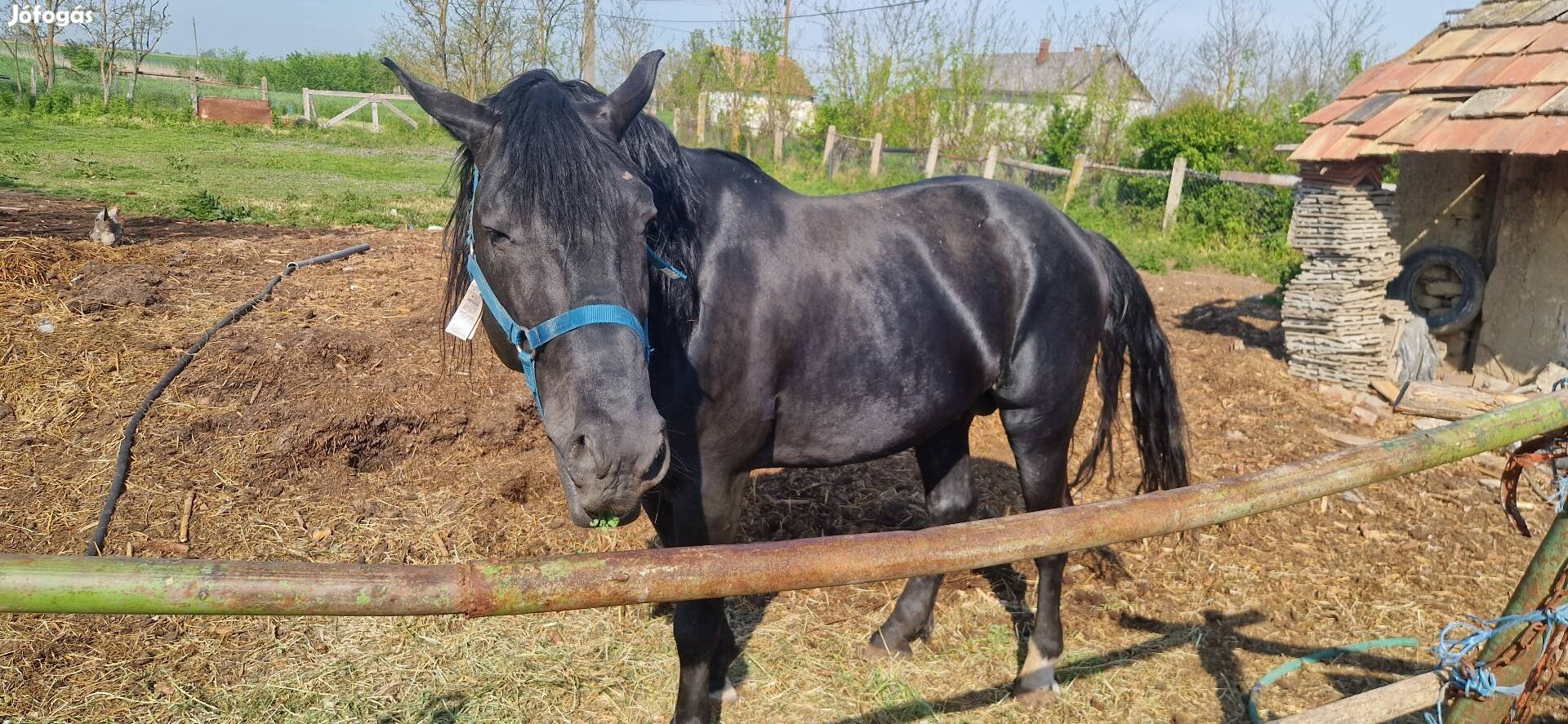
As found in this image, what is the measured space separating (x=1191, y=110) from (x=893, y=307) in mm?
15955

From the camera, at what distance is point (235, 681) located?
336 cm

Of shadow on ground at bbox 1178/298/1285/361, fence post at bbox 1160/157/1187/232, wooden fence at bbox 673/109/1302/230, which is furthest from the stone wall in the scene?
fence post at bbox 1160/157/1187/232

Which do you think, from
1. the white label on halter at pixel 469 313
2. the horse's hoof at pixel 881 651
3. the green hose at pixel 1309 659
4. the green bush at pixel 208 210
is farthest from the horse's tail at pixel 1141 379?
the green bush at pixel 208 210

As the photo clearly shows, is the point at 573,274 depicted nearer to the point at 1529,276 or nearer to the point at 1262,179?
the point at 1529,276

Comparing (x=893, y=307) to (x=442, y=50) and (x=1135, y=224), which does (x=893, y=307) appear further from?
(x=1135, y=224)

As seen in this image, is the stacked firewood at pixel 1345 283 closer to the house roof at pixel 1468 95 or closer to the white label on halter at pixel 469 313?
the house roof at pixel 1468 95

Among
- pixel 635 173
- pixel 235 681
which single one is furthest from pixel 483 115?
pixel 235 681

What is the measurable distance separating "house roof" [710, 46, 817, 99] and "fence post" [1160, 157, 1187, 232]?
11578 mm

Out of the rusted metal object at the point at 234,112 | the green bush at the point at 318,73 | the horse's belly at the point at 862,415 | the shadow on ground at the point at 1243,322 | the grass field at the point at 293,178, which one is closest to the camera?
the horse's belly at the point at 862,415

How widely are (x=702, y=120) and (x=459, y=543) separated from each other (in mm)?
20695

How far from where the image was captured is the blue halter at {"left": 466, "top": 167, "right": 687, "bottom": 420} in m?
1.95

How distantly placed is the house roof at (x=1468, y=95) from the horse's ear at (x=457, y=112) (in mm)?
6652

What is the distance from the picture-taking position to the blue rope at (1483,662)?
1.81 meters

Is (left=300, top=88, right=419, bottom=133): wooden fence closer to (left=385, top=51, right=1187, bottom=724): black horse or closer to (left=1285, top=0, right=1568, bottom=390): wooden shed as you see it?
(left=1285, top=0, right=1568, bottom=390): wooden shed
